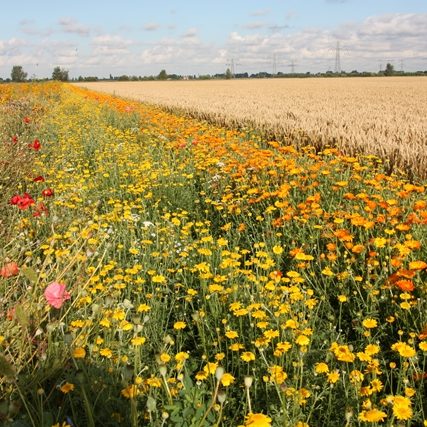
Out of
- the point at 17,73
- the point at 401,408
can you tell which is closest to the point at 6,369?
the point at 401,408

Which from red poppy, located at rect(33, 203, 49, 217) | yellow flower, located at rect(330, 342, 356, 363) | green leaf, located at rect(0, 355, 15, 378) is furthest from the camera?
red poppy, located at rect(33, 203, 49, 217)

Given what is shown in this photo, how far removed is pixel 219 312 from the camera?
3.02m

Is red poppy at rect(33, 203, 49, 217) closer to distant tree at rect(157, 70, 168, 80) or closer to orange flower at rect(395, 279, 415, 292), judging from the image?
orange flower at rect(395, 279, 415, 292)

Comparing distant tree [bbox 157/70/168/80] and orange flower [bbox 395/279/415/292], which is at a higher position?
distant tree [bbox 157/70/168/80]

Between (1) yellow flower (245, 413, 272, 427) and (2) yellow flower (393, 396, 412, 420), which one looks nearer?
(1) yellow flower (245, 413, 272, 427)

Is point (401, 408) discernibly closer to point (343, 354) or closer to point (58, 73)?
point (343, 354)

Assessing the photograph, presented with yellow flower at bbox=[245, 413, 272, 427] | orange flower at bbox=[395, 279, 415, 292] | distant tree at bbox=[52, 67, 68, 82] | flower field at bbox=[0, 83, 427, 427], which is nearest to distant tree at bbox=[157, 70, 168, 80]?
distant tree at bbox=[52, 67, 68, 82]

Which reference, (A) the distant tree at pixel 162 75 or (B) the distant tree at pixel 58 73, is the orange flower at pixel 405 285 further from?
(A) the distant tree at pixel 162 75

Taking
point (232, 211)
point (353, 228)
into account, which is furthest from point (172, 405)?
point (232, 211)

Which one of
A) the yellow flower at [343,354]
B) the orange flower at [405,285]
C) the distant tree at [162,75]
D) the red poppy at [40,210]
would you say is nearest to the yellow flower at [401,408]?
the yellow flower at [343,354]

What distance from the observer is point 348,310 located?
3273 mm

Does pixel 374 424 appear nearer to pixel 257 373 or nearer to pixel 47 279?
pixel 257 373

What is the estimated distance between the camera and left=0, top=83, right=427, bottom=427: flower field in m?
2.01

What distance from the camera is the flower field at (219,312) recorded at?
201 centimetres
